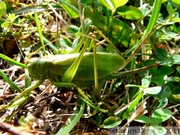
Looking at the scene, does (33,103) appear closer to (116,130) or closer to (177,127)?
(116,130)

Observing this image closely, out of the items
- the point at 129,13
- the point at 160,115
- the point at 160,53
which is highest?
the point at 129,13

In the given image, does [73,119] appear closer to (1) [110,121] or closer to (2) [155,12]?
(1) [110,121]

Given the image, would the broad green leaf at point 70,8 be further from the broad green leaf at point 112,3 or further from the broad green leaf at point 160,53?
the broad green leaf at point 160,53

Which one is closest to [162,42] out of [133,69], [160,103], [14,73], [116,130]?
[133,69]

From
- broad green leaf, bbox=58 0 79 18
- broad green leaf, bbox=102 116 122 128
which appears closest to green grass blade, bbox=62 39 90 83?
broad green leaf, bbox=102 116 122 128

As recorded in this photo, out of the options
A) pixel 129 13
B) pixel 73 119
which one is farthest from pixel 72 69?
pixel 129 13

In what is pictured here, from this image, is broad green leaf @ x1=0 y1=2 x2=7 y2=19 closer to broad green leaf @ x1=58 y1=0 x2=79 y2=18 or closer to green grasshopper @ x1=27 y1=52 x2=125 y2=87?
broad green leaf @ x1=58 y1=0 x2=79 y2=18
